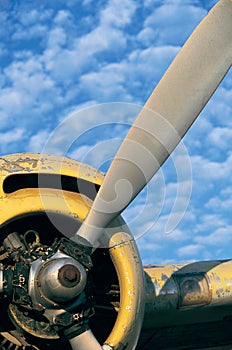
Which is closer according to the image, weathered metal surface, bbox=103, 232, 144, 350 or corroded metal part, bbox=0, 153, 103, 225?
corroded metal part, bbox=0, 153, 103, 225

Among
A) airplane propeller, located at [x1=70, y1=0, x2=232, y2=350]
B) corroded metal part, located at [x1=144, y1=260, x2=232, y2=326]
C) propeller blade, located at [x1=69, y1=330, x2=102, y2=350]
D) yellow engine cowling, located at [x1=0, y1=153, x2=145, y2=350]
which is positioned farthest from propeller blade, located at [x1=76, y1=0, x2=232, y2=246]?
corroded metal part, located at [x1=144, y1=260, x2=232, y2=326]

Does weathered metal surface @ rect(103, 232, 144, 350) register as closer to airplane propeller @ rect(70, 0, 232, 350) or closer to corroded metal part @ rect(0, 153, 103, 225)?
airplane propeller @ rect(70, 0, 232, 350)

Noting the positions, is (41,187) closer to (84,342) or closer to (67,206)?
(67,206)

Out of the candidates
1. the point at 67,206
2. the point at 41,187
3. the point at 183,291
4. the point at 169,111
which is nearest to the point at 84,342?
the point at 67,206

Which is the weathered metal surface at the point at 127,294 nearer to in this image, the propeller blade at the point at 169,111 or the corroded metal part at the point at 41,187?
the propeller blade at the point at 169,111

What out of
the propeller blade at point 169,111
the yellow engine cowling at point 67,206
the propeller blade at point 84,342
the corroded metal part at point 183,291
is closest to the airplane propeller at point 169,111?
the propeller blade at point 169,111

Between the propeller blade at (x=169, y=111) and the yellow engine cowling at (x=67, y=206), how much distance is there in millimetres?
248

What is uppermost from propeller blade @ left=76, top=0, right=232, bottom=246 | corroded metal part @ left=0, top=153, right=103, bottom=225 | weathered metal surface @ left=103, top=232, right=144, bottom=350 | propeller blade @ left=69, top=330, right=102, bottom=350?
propeller blade @ left=76, top=0, right=232, bottom=246

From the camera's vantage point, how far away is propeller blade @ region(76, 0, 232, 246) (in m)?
6.80

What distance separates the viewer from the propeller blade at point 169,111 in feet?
22.3

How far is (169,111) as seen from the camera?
6840 mm

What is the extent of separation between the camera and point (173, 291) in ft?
27.5

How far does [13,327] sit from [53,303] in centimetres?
88

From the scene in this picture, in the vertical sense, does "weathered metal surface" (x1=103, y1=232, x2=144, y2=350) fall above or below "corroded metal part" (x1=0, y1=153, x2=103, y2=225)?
below
